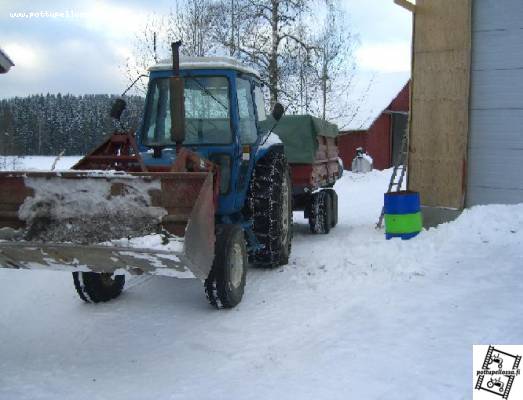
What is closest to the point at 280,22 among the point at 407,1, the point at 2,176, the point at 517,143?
the point at 407,1

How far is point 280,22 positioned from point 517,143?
1434 centimetres

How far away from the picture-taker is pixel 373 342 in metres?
4.27

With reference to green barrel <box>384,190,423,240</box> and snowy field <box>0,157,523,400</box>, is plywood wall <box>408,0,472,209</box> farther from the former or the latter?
snowy field <box>0,157,523,400</box>

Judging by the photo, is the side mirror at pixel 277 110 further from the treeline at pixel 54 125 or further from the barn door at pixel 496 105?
the treeline at pixel 54 125

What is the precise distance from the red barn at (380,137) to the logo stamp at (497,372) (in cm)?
2299

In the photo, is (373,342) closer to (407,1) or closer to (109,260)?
(109,260)

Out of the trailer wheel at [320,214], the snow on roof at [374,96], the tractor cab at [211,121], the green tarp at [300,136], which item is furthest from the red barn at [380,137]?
the tractor cab at [211,121]

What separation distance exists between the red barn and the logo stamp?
23.0 m

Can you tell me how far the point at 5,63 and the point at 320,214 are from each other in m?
5.49

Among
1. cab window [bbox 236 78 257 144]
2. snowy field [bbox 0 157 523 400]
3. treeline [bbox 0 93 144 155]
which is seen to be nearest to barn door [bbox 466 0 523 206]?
snowy field [bbox 0 157 523 400]

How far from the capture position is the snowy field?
3680 mm

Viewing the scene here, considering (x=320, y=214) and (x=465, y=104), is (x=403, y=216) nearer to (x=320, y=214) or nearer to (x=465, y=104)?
(x=320, y=214)

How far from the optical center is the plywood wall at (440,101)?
332 inches

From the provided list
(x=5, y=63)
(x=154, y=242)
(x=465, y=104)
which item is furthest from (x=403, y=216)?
(x=5, y=63)
